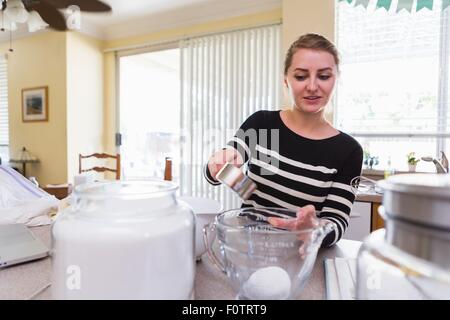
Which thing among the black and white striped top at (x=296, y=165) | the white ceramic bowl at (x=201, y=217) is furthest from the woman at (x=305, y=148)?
the white ceramic bowl at (x=201, y=217)

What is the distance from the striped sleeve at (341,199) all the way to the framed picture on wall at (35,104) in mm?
3564

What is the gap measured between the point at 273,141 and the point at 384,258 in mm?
702

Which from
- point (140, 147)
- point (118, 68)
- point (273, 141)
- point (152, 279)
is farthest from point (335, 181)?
point (118, 68)

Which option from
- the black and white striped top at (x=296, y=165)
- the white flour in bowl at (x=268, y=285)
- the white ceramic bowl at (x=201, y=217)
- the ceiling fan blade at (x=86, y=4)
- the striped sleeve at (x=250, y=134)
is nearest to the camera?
the white flour in bowl at (x=268, y=285)

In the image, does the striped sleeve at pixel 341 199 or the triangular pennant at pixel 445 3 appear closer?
the striped sleeve at pixel 341 199

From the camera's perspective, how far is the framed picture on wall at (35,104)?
140 inches

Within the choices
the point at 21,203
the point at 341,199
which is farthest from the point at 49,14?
the point at 341,199

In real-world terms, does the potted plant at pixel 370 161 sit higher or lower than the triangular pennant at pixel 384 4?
lower

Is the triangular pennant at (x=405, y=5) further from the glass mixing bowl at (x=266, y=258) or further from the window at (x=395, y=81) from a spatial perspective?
the glass mixing bowl at (x=266, y=258)

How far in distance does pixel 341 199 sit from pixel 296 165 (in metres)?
0.18

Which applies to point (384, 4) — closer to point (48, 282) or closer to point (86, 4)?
point (86, 4)

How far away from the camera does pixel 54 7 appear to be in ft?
8.24

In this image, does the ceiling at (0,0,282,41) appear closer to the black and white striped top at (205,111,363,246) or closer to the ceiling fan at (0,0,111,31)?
the ceiling fan at (0,0,111,31)
